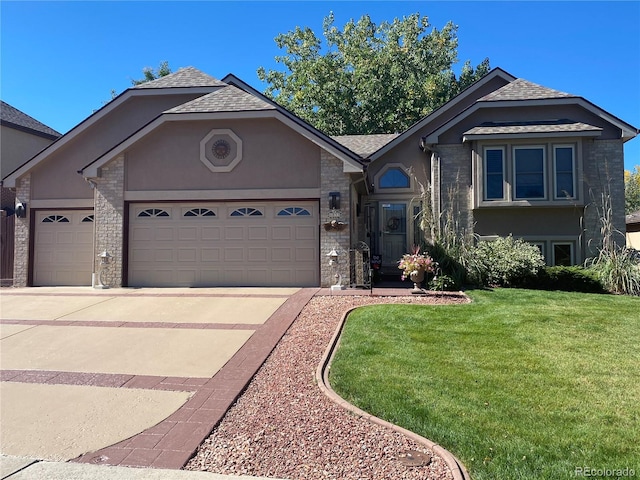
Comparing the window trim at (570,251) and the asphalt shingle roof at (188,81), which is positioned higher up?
the asphalt shingle roof at (188,81)

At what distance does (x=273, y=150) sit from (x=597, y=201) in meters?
10.9

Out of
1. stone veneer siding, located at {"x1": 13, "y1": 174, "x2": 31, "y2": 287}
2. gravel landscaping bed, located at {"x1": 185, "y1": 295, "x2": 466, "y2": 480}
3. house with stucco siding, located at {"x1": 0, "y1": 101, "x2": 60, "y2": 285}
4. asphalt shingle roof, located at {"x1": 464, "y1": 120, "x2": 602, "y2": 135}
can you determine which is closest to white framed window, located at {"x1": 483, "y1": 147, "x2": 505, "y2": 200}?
asphalt shingle roof, located at {"x1": 464, "y1": 120, "x2": 602, "y2": 135}

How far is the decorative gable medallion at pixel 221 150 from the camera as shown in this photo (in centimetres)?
1212

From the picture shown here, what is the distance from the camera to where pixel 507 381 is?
4.95 metres

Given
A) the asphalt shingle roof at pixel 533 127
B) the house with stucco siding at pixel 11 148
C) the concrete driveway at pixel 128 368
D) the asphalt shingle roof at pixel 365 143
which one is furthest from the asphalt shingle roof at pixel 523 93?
the house with stucco siding at pixel 11 148

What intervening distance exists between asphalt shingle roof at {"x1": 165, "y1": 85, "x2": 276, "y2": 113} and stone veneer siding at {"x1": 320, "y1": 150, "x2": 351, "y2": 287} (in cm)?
231

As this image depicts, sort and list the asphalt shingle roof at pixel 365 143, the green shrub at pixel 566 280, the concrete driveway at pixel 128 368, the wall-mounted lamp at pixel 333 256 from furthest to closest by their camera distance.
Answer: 1. the asphalt shingle roof at pixel 365 143
2. the green shrub at pixel 566 280
3. the wall-mounted lamp at pixel 333 256
4. the concrete driveway at pixel 128 368

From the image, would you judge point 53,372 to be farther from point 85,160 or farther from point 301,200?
point 85,160

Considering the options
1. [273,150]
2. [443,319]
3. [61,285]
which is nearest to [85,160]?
[61,285]

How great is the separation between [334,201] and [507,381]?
7365mm

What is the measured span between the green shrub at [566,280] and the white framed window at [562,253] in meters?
2.27

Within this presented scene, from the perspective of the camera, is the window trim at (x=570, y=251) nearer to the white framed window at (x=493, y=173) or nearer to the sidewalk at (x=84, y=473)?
the white framed window at (x=493, y=173)

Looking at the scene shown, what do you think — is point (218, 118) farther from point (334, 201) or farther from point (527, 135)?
point (527, 135)

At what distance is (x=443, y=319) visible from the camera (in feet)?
25.7
